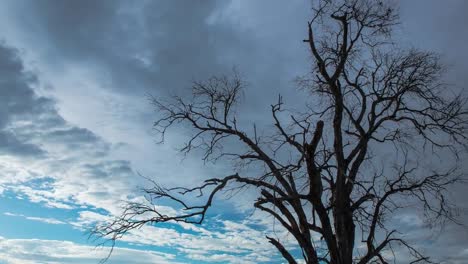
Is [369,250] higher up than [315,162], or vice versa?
[315,162]

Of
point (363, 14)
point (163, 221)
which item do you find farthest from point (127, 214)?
point (363, 14)

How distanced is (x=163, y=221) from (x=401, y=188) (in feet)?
20.7

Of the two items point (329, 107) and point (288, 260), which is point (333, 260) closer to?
point (288, 260)


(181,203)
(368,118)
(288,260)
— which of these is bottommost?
(288,260)

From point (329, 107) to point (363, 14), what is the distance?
2.66 metres

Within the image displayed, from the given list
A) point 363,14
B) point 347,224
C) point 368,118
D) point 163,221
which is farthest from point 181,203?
point 363,14

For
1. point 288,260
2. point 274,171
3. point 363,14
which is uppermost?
point 363,14

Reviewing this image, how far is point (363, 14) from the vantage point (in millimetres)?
13289

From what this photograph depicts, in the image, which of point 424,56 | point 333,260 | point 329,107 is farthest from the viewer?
point 329,107

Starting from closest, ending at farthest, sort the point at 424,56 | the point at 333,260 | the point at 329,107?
the point at 333,260 < the point at 424,56 < the point at 329,107

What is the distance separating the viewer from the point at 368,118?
13641 mm

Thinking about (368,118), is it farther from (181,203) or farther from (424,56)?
(181,203)

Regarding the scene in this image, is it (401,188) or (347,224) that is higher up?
(401,188)

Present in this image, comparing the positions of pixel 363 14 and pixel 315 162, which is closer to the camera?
pixel 315 162
